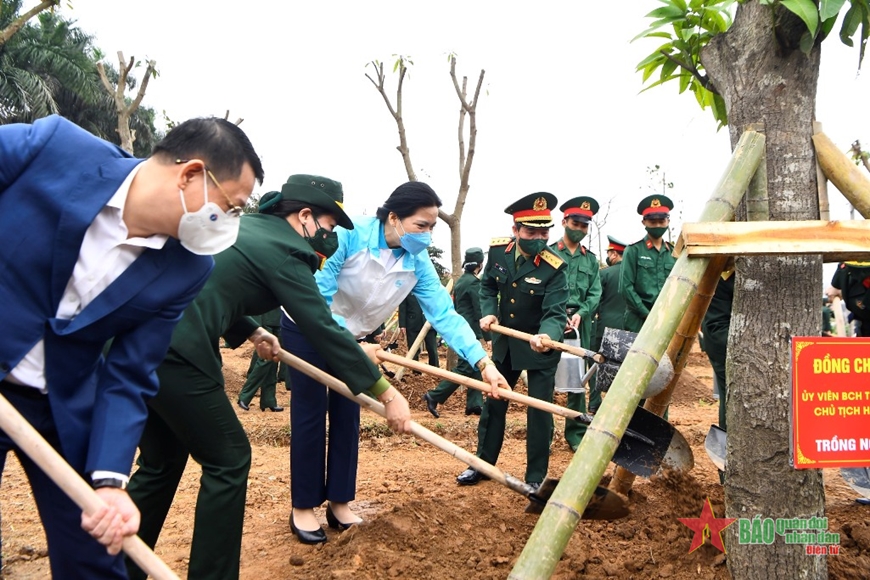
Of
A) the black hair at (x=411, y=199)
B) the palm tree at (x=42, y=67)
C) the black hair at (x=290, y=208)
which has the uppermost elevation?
the palm tree at (x=42, y=67)

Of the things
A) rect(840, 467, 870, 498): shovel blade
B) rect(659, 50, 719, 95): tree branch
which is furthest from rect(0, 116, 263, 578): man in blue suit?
rect(840, 467, 870, 498): shovel blade

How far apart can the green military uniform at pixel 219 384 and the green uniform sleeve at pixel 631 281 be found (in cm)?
439

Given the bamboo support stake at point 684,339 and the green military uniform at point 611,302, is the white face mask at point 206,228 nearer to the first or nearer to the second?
the bamboo support stake at point 684,339

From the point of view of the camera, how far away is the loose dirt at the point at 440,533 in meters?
3.17

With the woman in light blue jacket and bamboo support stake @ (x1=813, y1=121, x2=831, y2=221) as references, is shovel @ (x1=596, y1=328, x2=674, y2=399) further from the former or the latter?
bamboo support stake @ (x1=813, y1=121, x2=831, y2=221)

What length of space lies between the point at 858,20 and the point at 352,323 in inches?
117

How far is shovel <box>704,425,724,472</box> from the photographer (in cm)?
377

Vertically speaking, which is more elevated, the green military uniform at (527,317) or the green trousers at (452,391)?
the green military uniform at (527,317)

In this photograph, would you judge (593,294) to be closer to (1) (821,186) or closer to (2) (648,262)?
(2) (648,262)

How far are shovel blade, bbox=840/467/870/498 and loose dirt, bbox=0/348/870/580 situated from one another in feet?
0.55

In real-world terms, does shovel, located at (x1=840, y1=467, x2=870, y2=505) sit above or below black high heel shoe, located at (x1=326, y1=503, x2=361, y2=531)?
above

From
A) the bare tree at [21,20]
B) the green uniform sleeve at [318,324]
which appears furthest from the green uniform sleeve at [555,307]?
the bare tree at [21,20]

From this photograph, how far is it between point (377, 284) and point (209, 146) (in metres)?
2.13

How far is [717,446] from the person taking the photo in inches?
151
